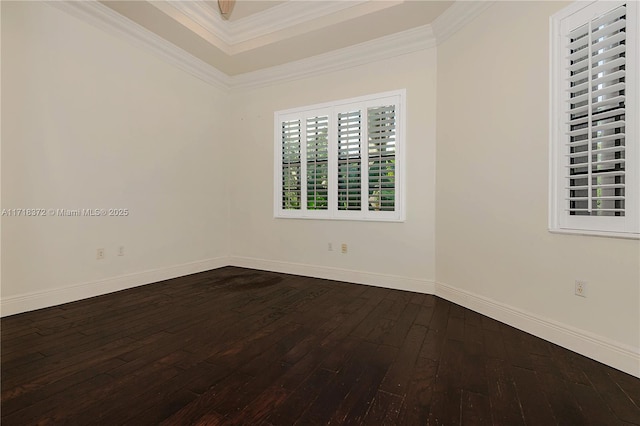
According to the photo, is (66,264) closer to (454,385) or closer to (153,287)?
(153,287)

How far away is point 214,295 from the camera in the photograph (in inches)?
132

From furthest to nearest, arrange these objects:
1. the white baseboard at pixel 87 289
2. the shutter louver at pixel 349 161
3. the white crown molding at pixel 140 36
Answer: the shutter louver at pixel 349 161, the white crown molding at pixel 140 36, the white baseboard at pixel 87 289

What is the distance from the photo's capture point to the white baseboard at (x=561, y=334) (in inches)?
73.2

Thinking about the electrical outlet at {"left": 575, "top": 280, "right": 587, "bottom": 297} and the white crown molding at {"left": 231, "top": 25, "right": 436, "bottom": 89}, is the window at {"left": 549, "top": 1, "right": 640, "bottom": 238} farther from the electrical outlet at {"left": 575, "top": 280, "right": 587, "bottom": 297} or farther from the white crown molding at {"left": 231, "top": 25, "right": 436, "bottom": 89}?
the white crown molding at {"left": 231, "top": 25, "right": 436, "bottom": 89}

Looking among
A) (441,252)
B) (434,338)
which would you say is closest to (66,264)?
(434,338)

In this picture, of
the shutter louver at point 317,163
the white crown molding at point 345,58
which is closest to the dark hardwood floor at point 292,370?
the shutter louver at point 317,163

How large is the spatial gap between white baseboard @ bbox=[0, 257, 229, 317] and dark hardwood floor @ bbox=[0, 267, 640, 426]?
124 millimetres

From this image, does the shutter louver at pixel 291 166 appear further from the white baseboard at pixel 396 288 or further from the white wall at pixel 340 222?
the white baseboard at pixel 396 288

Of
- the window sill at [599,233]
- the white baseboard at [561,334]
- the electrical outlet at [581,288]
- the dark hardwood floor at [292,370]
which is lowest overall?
the dark hardwood floor at [292,370]

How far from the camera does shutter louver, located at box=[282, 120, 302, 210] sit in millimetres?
4410

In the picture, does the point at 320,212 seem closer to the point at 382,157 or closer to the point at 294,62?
the point at 382,157

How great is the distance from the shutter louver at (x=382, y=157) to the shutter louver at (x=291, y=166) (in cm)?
109

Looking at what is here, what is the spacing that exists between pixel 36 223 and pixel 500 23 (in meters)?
4.56

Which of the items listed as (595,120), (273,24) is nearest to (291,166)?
(273,24)
